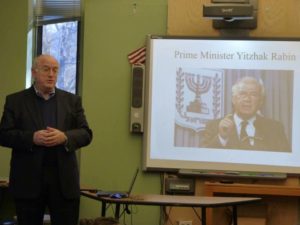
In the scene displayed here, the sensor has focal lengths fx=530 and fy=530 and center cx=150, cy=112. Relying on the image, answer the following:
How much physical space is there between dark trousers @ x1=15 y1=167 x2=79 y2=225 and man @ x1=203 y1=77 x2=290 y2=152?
162 cm

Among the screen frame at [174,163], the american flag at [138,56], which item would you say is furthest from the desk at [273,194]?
the american flag at [138,56]

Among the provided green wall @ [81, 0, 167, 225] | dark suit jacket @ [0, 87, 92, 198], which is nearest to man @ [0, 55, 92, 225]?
dark suit jacket @ [0, 87, 92, 198]

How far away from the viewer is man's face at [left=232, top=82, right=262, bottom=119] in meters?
4.29

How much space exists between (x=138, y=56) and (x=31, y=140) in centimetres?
172

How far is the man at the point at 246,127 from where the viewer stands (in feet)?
13.9

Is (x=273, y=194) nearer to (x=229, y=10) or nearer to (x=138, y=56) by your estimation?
(x=229, y=10)

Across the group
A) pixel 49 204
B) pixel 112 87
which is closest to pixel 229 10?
pixel 112 87

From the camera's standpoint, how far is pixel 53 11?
15.8 ft

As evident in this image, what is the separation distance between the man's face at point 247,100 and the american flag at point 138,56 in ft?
2.69

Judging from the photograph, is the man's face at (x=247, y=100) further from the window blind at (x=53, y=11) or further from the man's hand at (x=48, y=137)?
the man's hand at (x=48, y=137)

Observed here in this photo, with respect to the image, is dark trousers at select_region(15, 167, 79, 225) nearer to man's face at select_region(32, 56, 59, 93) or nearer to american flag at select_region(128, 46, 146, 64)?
man's face at select_region(32, 56, 59, 93)

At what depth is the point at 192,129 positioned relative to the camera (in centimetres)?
432

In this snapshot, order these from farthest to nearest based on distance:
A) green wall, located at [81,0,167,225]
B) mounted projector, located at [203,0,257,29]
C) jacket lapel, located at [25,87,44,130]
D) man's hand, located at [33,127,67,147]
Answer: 1. green wall, located at [81,0,167,225]
2. mounted projector, located at [203,0,257,29]
3. jacket lapel, located at [25,87,44,130]
4. man's hand, located at [33,127,67,147]

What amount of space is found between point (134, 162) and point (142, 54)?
91cm
